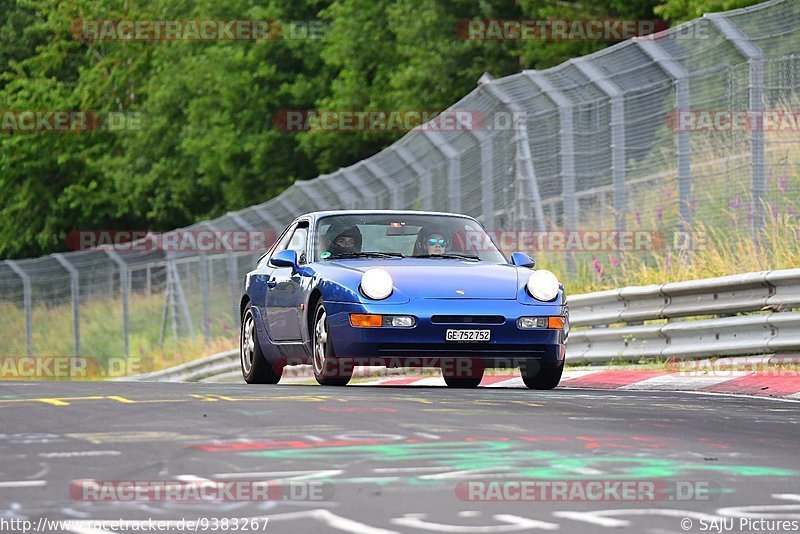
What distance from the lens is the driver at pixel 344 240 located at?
44.2 ft

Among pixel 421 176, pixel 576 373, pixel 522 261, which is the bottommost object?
pixel 576 373

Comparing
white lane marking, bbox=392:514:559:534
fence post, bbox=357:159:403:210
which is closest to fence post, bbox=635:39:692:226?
fence post, bbox=357:159:403:210

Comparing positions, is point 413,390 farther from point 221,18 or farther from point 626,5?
point 221,18

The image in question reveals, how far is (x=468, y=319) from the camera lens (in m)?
12.3

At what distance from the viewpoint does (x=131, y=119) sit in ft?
181

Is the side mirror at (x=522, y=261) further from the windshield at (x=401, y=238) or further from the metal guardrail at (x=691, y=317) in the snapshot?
the metal guardrail at (x=691, y=317)

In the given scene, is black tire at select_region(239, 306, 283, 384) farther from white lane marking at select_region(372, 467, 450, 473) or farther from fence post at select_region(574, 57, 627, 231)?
white lane marking at select_region(372, 467, 450, 473)

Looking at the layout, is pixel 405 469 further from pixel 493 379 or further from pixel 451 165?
pixel 451 165

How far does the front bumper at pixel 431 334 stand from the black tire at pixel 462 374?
0.74m

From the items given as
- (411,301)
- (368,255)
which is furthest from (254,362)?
(411,301)

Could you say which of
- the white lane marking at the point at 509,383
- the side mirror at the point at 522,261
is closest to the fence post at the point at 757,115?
the white lane marking at the point at 509,383

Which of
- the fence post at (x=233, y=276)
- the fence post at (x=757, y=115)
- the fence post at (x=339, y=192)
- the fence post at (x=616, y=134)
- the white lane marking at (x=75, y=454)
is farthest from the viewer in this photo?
the fence post at (x=233, y=276)

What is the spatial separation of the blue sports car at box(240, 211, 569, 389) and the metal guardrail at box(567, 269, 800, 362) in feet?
6.26

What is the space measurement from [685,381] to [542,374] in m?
1.27
